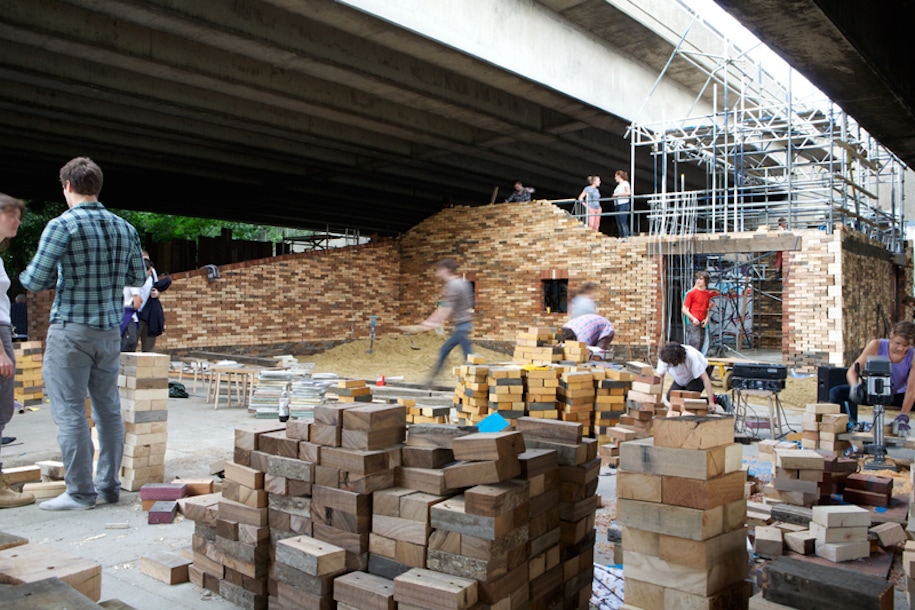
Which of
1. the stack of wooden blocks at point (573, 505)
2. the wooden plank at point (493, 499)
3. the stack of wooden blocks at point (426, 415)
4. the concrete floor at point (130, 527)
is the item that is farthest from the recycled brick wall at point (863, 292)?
the wooden plank at point (493, 499)

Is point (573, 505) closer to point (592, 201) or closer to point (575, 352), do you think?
point (575, 352)

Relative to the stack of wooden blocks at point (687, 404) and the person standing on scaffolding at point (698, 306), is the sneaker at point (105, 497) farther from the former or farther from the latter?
the person standing on scaffolding at point (698, 306)

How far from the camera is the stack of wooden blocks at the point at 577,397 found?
8.35m

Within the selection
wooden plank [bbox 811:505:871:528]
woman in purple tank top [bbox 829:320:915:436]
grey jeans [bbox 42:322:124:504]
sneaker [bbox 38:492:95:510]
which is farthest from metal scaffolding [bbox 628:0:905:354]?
sneaker [bbox 38:492:95:510]

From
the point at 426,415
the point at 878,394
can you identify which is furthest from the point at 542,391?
the point at 878,394

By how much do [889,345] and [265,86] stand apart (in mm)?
10298

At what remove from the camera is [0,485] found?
5309mm

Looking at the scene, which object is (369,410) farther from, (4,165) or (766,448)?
(4,165)

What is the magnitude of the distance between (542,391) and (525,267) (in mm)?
11500

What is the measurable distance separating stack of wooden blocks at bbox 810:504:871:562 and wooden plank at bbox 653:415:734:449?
1590mm

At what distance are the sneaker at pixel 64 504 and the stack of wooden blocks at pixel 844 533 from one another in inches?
195

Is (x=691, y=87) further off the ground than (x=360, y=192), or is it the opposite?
(x=691, y=87)

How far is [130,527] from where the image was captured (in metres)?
4.84

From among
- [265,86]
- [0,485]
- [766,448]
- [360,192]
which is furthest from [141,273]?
[360,192]
